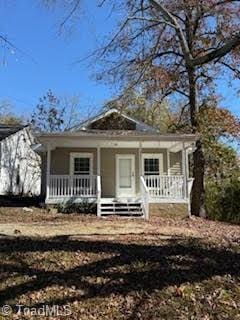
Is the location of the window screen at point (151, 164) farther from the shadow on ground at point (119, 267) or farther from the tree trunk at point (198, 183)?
the shadow on ground at point (119, 267)

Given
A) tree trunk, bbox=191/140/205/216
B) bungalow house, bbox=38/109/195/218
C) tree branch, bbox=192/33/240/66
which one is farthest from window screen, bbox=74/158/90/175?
tree branch, bbox=192/33/240/66

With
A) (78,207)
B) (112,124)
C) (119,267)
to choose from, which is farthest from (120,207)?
(119,267)

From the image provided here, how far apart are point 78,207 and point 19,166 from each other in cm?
1394

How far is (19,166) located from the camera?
3278cm

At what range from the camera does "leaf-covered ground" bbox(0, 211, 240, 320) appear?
20.2 ft

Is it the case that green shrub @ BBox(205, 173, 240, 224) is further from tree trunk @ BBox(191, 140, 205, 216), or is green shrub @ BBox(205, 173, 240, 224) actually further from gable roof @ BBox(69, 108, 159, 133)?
gable roof @ BBox(69, 108, 159, 133)

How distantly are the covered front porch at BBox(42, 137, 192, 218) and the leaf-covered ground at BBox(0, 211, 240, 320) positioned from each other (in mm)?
11636

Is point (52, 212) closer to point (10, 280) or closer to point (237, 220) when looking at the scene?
point (237, 220)

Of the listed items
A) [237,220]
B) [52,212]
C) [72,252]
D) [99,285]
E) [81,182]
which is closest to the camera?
[99,285]

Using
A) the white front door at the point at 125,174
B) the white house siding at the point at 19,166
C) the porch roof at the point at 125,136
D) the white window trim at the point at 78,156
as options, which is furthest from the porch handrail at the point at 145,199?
the white house siding at the point at 19,166

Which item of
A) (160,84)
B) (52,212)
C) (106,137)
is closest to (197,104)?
(160,84)

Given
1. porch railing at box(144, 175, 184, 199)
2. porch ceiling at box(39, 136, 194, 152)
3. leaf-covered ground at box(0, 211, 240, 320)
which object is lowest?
leaf-covered ground at box(0, 211, 240, 320)

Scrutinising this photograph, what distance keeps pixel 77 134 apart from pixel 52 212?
3615mm

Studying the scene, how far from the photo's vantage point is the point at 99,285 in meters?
6.70
